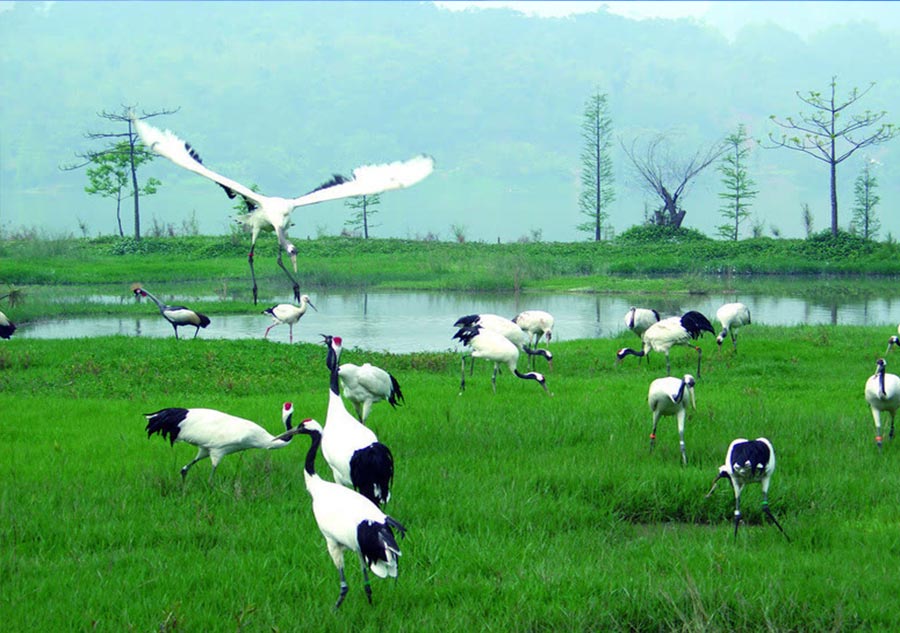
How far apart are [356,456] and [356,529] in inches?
59.3

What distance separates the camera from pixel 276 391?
496 inches

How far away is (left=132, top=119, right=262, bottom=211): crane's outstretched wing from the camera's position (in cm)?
1254

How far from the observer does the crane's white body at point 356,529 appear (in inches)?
200

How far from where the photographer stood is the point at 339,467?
6.94m

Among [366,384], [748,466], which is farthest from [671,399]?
[366,384]

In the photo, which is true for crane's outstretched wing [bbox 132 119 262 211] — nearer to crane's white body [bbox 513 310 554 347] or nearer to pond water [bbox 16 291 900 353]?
crane's white body [bbox 513 310 554 347]

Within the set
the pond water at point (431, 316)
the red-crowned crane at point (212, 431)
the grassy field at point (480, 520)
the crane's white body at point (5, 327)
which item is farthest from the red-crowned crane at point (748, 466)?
the crane's white body at point (5, 327)

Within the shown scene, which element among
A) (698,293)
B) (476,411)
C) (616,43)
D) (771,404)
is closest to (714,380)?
(771,404)

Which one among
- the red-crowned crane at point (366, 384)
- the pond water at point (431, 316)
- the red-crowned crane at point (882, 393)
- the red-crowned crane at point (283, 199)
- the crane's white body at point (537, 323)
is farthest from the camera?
the pond water at point (431, 316)

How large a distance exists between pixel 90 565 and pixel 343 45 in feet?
479

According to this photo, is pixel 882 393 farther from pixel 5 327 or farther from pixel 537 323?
pixel 5 327

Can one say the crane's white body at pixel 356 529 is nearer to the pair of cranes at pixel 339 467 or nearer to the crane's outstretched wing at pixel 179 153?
the pair of cranes at pixel 339 467

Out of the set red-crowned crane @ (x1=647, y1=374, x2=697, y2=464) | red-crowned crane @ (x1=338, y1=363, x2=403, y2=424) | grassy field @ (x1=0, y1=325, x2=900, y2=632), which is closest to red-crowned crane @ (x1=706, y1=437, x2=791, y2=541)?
grassy field @ (x1=0, y1=325, x2=900, y2=632)

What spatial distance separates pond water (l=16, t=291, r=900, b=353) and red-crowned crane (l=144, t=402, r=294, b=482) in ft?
33.7
